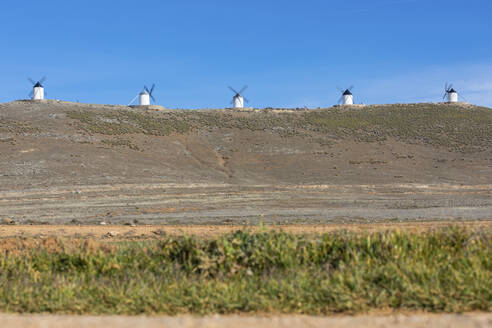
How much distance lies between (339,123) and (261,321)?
268 ft

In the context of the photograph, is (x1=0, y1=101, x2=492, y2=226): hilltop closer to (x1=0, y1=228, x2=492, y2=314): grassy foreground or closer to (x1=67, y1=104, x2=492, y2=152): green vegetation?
(x1=67, y1=104, x2=492, y2=152): green vegetation

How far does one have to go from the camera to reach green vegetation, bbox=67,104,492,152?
7650 cm

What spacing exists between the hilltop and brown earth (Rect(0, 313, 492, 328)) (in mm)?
22980

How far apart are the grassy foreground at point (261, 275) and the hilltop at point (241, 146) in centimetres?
2102

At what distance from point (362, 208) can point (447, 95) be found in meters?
84.7

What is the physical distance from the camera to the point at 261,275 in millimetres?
8758

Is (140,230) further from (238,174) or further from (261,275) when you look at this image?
(238,174)

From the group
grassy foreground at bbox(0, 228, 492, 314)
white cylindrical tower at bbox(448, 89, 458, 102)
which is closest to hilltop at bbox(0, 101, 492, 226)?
white cylindrical tower at bbox(448, 89, 458, 102)

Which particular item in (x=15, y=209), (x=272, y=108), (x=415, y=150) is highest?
(x=272, y=108)

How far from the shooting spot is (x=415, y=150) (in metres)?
71.6

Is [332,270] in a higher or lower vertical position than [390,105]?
lower

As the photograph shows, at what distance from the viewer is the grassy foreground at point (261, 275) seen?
7.48m

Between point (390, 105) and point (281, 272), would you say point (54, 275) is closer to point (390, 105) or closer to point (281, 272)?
point (281, 272)

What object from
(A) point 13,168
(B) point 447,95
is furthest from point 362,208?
(B) point 447,95
